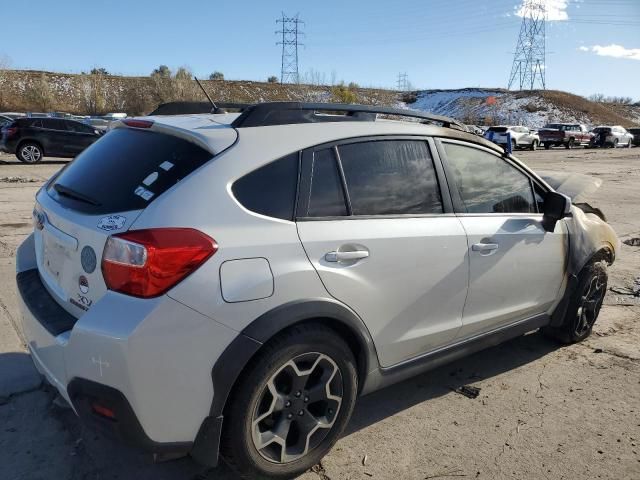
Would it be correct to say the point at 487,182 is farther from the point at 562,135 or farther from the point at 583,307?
the point at 562,135

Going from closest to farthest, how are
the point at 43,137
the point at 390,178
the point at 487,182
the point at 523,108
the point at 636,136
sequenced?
1. the point at 390,178
2. the point at 487,182
3. the point at 43,137
4. the point at 636,136
5. the point at 523,108

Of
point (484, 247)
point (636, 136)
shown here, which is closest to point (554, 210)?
point (484, 247)

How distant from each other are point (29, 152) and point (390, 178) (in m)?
18.9

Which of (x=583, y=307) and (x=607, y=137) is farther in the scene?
(x=607, y=137)

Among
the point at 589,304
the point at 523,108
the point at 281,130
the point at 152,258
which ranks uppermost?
the point at 281,130

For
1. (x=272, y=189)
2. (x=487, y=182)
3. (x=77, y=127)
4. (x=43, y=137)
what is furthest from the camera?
(x=77, y=127)

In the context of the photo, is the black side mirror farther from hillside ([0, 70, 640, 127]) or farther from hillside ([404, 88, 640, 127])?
hillside ([404, 88, 640, 127])

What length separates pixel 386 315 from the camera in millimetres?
2725

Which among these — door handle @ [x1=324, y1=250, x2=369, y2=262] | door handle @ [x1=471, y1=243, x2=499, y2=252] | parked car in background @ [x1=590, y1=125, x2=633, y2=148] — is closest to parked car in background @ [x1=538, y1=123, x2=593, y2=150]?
parked car in background @ [x1=590, y1=125, x2=633, y2=148]

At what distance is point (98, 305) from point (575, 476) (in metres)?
2.46

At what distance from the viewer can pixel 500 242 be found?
10.8 ft

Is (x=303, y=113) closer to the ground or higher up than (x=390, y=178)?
higher up

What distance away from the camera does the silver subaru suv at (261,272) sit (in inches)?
82.7

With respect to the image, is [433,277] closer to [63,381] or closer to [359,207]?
[359,207]
